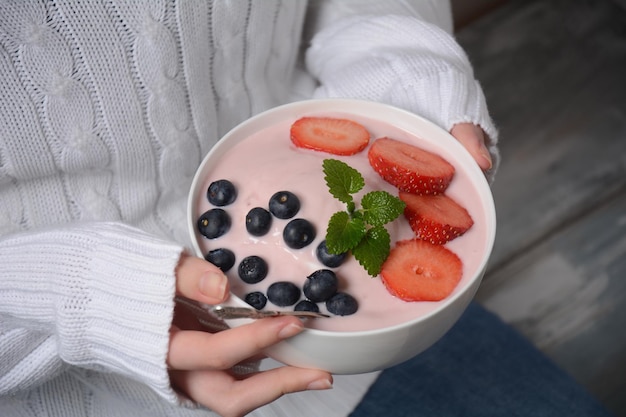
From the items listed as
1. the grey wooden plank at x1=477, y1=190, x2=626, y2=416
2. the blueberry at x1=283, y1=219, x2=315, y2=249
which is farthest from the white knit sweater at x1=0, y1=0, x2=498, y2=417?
the grey wooden plank at x1=477, y1=190, x2=626, y2=416

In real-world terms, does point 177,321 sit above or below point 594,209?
above

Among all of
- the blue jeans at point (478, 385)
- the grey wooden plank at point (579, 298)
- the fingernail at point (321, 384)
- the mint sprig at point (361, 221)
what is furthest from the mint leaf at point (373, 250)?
the grey wooden plank at point (579, 298)

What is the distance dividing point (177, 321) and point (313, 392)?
0.26m

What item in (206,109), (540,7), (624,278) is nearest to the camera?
(206,109)

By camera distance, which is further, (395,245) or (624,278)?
(624,278)

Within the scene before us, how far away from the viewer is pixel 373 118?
790 mm

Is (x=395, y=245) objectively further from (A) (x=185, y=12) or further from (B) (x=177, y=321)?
(A) (x=185, y=12)

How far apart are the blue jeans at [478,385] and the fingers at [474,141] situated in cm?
39

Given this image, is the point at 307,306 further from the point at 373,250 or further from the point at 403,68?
the point at 403,68

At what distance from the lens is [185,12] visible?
2.65ft

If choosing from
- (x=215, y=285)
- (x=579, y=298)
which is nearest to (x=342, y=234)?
(x=215, y=285)

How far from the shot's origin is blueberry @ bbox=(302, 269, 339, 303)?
606 millimetres

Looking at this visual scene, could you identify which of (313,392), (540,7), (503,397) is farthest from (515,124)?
(313,392)

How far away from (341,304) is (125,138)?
1.22 ft
